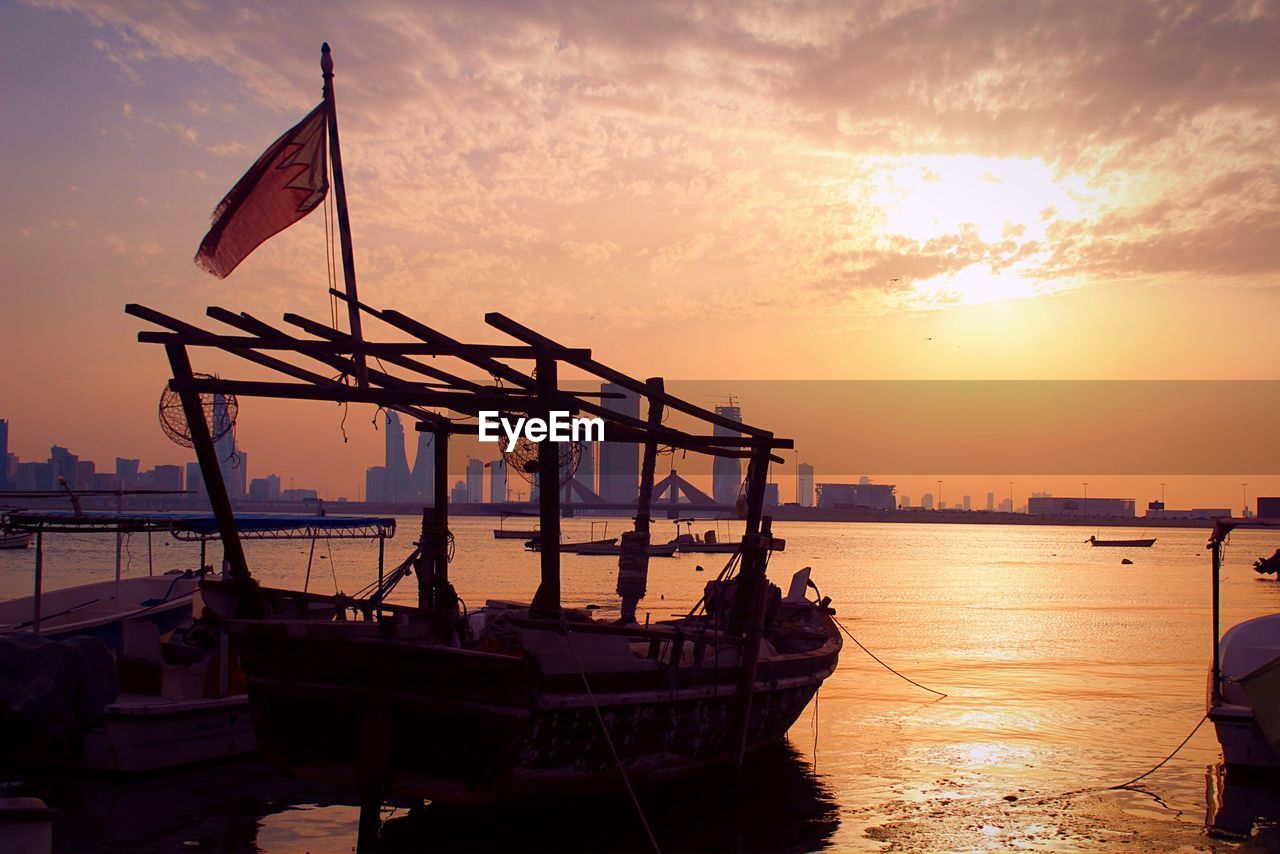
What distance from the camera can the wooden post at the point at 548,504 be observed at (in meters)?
11.3

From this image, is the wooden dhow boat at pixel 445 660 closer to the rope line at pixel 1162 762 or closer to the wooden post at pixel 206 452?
the wooden post at pixel 206 452

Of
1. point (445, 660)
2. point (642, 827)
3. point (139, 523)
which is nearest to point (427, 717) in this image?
point (445, 660)

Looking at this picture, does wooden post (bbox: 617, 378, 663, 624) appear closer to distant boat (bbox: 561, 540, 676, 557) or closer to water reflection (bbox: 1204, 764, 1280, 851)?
water reflection (bbox: 1204, 764, 1280, 851)

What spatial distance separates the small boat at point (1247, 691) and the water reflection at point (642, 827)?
5.58 meters

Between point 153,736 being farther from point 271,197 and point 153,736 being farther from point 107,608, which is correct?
point 271,197

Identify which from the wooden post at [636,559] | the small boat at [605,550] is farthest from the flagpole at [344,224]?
the small boat at [605,550]

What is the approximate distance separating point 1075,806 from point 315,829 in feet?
30.4

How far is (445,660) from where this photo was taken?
33.6 feet

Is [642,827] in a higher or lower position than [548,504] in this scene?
lower

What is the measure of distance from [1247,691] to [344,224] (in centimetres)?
1261

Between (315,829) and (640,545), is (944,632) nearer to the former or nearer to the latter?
(640,545)

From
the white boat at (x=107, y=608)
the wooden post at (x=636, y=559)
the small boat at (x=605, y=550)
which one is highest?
the wooden post at (x=636, y=559)

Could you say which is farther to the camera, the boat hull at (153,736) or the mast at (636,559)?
the mast at (636,559)

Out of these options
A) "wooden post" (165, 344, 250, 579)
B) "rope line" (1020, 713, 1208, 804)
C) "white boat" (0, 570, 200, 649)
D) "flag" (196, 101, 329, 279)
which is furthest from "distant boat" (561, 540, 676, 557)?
"flag" (196, 101, 329, 279)
